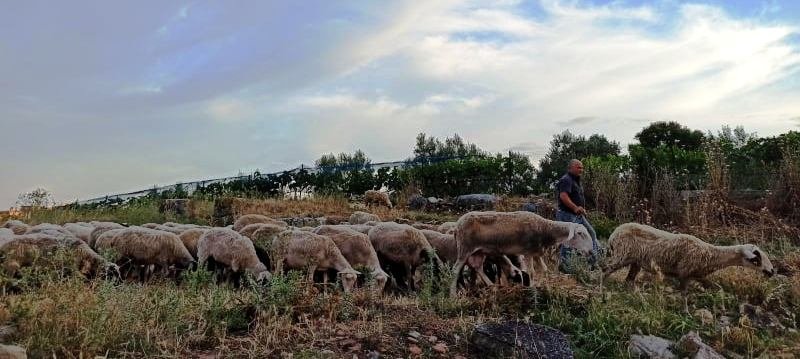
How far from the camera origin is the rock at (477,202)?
19.6 metres

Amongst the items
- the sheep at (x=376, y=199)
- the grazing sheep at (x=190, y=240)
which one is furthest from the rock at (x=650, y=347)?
the sheep at (x=376, y=199)

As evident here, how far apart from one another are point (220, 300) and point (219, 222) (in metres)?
11.7

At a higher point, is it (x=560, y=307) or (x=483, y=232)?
(x=483, y=232)

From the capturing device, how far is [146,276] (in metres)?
8.96

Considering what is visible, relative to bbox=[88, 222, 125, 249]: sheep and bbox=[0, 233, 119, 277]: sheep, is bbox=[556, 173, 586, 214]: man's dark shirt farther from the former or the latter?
bbox=[88, 222, 125, 249]: sheep

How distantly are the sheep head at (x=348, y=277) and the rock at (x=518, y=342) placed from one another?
2.57 m

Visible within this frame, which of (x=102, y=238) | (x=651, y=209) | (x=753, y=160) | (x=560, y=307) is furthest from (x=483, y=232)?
(x=753, y=160)

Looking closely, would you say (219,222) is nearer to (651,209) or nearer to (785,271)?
(651,209)

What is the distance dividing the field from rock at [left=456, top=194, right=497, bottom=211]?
38.8ft

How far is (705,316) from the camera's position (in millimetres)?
6160

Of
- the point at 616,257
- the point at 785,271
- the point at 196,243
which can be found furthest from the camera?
the point at 196,243

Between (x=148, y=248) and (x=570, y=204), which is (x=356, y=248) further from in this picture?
(x=570, y=204)

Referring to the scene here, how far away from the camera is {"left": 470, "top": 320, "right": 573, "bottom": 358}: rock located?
493cm

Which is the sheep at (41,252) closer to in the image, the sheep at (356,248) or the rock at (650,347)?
the sheep at (356,248)
